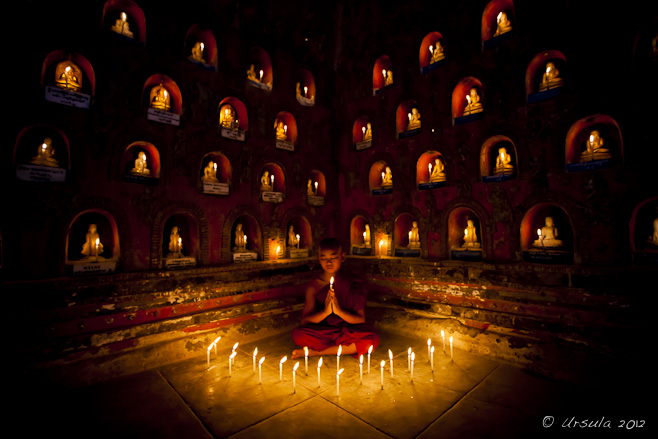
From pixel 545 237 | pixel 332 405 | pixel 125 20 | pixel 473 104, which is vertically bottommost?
pixel 332 405

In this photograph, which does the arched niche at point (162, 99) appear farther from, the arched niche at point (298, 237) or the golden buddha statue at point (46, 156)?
the arched niche at point (298, 237)

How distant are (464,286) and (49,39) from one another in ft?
37.1

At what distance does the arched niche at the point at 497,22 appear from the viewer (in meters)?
7.99

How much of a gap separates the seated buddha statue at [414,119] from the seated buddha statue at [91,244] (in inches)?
379

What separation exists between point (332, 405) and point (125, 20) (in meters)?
10.1

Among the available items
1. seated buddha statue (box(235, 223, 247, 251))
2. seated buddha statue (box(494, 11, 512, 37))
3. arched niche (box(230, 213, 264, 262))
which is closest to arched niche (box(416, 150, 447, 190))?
seated buddha statue (box(494, 11, 512, 37))

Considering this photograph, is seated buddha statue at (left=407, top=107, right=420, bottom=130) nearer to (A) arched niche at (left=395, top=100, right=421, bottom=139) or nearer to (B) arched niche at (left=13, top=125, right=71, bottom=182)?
(A) arched niche at (left=395, top=100, right=421, bottom=139)

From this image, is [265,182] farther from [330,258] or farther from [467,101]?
[467,101]

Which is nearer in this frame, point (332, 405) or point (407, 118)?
point (332, 405)

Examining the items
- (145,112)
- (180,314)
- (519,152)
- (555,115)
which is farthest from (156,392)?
(555,115)

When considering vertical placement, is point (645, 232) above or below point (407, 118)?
below

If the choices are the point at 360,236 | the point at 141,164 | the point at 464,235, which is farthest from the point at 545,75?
the point at 141,164

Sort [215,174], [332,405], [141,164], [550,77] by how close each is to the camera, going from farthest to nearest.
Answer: [215,174]
[141,164]
[550,77]
[332,405]

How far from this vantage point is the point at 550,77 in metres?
7.37
